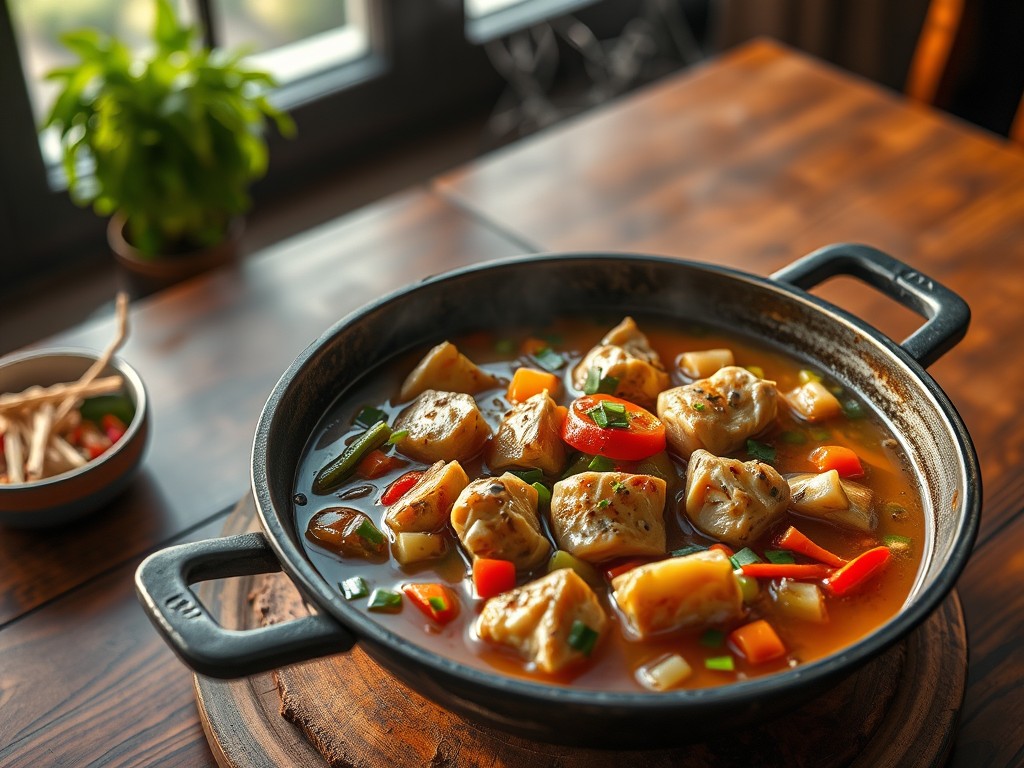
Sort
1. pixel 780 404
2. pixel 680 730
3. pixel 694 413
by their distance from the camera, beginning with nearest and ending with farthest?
pixel 680 730
pixel 694 413
pixel 780 404

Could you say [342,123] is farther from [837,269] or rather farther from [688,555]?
[688,555]

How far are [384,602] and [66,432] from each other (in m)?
0.97

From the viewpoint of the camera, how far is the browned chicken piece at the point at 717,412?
172 centimetres

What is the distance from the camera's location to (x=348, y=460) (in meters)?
1.72

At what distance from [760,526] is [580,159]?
5.08 feet

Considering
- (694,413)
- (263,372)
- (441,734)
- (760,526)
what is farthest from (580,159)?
(441,734)

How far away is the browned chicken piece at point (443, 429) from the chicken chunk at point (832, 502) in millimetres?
519

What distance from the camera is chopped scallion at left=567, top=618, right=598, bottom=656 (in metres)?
1.43

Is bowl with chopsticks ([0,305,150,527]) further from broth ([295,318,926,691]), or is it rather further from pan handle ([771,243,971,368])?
pan handle ([771,243,971,368])

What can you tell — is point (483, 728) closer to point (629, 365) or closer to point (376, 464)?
point (376, 464)

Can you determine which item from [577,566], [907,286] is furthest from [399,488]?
[907,286]

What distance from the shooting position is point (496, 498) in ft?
5.09

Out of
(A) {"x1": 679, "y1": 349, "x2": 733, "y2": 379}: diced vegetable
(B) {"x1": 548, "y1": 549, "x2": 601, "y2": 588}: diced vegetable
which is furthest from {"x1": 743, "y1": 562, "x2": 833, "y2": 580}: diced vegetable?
(A) {"x1": 679, "y1": 349, "x2": 733, "y2": 379}: diced vegetable

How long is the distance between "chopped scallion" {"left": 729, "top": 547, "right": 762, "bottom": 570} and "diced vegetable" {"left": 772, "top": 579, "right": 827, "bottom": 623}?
2.0 inches
